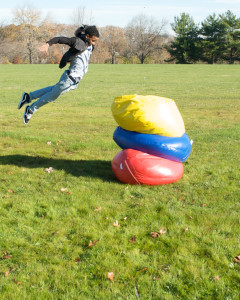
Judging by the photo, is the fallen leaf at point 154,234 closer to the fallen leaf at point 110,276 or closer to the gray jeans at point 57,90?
the fallen leaf at point 110,276

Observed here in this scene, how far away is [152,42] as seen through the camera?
91.8 metres

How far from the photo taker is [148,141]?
6.62 meters

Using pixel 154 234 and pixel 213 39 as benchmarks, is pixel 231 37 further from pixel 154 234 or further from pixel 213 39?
pixel 154 234

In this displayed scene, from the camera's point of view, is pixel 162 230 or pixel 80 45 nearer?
pixel 162 230

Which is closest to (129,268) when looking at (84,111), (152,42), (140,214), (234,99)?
(140,214)

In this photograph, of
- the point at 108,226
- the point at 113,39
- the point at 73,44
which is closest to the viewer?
the point at 108,226

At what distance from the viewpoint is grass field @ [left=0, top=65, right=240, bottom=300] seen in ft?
12.7

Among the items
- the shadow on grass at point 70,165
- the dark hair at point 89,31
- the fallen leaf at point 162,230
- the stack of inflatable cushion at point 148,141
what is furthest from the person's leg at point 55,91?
the fallen leaf at point 162,230

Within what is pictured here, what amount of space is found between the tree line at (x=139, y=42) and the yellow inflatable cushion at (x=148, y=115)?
69294mm

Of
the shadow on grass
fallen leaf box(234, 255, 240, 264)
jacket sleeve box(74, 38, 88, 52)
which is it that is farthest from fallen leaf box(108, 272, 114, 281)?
jacket sleeve box(74, 38, 88, 52)

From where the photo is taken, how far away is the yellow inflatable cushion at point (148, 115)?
21.2ft

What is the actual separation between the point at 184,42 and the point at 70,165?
240ft

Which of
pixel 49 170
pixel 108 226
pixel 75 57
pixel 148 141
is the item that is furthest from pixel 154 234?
pixel 75 57

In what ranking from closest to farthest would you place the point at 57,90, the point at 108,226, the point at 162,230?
1. the point at 162,230
2. the point at 108,226
3. the point at 57,90
